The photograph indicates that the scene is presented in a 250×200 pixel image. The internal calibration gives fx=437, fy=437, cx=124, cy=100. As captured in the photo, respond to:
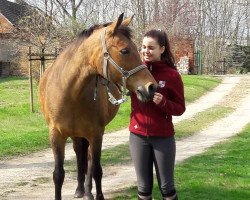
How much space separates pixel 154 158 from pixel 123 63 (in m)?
0.83

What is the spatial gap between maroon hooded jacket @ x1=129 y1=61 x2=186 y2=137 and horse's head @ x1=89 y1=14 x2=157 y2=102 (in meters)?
0.15

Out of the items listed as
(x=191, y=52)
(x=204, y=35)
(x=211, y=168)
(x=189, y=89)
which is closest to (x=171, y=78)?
(x=211, y=168)

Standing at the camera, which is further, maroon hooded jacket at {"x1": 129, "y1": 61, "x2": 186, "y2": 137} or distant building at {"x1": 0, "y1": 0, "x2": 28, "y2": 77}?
distant building at {"x1": 0, "y1": 0, "x2": 28, "y2": 77}

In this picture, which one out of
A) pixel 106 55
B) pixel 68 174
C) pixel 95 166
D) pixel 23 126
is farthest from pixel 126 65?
pixel 23 126

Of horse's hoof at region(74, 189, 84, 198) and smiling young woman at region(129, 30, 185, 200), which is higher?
smiling young woman at region(129, 30, 185, 200)

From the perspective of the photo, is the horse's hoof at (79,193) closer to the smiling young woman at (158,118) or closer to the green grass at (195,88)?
the smiling young woman at (158,118)

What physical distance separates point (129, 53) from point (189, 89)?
686 inches

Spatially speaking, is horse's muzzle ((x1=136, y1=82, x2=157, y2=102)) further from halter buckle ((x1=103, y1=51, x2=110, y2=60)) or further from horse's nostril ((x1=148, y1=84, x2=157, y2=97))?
halter buckle ((x1=103, y1=51, x2=110, y2=60))

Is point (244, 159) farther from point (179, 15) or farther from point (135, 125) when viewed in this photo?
point (179, 15)

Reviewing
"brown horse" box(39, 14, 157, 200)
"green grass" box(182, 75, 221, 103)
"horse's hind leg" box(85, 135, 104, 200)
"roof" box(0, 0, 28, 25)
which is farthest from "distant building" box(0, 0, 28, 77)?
"brown horse" box(39, 14, 157, 200)

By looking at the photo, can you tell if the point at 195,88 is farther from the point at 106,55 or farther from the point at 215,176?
the point at 106,55

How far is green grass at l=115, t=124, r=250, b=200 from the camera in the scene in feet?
17.6

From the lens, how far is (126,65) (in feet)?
11.6

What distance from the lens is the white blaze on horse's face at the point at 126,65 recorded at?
3.32 m
